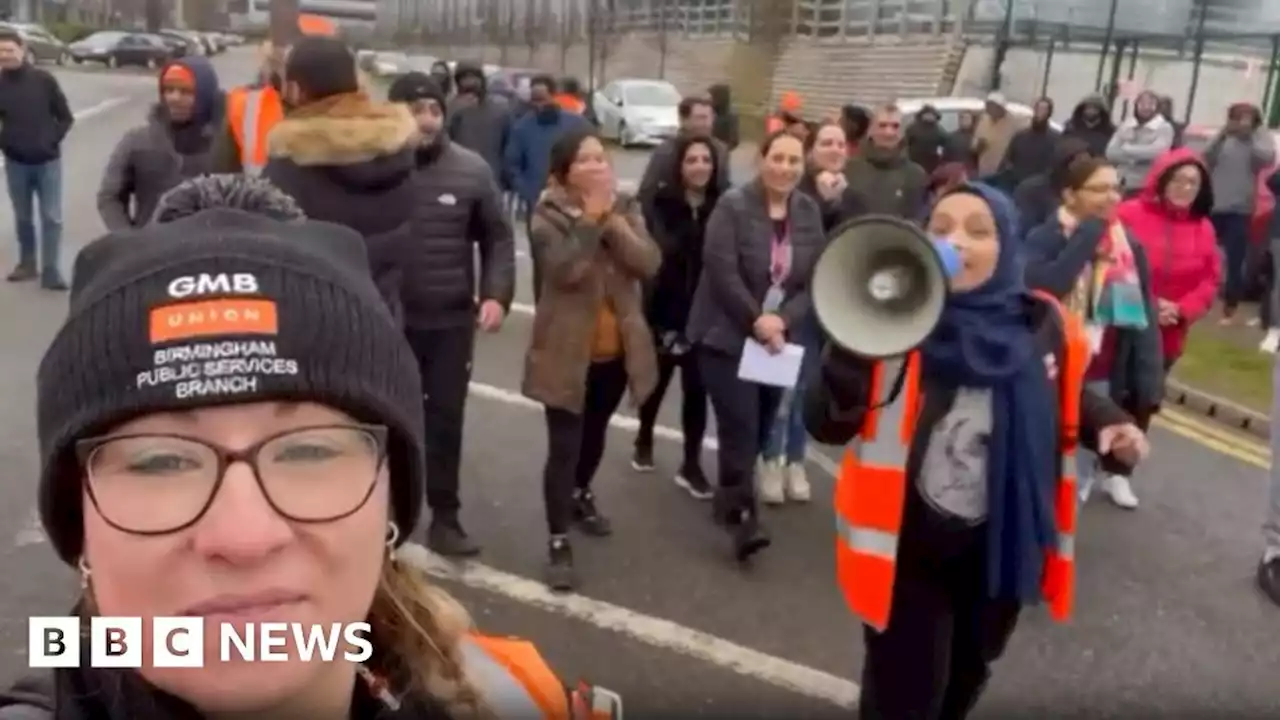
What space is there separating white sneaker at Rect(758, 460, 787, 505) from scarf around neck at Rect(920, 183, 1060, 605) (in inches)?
105

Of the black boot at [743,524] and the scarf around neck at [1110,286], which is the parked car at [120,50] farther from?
the scarf around neck at [1110,286]

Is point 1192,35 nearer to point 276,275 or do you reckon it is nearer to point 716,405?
point 716,405

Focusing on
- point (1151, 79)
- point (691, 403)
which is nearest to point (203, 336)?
point (691, 403)

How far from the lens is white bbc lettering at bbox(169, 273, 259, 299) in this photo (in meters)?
1.20

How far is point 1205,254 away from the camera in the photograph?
6.09 meters

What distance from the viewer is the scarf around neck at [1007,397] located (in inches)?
121

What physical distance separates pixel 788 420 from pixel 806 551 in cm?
74

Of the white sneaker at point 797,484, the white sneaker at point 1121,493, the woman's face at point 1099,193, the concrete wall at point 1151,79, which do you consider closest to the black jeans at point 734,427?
the white sneaker at point 797,484

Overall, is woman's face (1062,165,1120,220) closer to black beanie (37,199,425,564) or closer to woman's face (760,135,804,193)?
woman's face (760,135,804,193)

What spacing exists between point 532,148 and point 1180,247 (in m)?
6.42

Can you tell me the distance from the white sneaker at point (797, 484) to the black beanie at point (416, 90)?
7.53 feet

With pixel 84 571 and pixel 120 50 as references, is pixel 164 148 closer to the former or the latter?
pixel 84 571

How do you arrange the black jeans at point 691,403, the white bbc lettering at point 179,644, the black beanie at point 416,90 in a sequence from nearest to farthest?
1. the white bbc lettering at point 179,644
2. the black beanie at point 416,90
3. the black jeans at point 691,403

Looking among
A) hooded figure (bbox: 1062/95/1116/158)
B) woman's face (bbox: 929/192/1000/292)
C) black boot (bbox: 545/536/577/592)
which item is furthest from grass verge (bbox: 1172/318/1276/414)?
woman's face (bbox: 929/192/1000/292)
